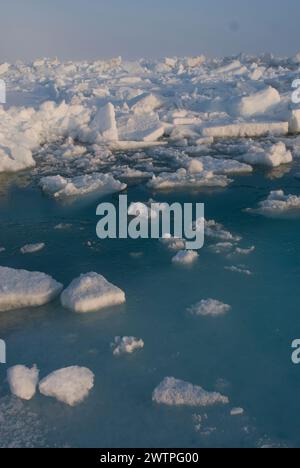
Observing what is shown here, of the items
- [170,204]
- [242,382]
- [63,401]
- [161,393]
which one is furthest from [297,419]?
[170,204]

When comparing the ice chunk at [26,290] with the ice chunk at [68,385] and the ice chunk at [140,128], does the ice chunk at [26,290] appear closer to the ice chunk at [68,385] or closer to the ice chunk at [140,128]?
the ice chunk at [68,385]

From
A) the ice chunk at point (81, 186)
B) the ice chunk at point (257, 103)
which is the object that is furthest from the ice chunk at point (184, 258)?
the ice chunk at point (257, 103)

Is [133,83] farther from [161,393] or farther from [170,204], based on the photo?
[161,393]

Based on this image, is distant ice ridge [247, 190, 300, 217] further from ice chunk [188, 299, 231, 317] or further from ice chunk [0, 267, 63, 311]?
ice chunk [0, 267, 63, 311]

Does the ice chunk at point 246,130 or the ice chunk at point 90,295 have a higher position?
the ice chunk at point 246,130

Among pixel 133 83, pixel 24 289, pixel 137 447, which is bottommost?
pixel 137 447
